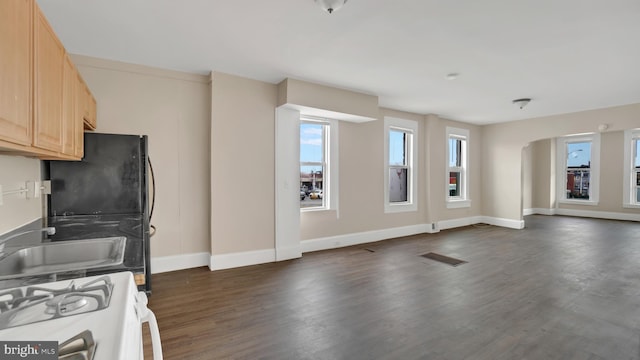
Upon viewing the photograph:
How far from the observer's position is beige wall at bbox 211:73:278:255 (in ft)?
12.6

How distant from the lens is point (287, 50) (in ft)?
10.2

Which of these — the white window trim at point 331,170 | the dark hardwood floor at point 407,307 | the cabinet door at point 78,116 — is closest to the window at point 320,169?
the white window trim at point 331,170

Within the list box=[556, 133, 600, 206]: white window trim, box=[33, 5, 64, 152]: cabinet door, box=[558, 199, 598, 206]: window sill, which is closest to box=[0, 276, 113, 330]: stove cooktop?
box=[33, 5, 64, 152]: cabinet door

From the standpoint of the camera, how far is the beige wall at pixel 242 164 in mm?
3844

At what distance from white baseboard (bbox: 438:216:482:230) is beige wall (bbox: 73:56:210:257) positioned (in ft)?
17.7

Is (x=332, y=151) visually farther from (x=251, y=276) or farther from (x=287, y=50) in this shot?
(x=251, y=276)

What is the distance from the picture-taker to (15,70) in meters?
1.33

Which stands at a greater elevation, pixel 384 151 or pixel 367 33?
pixel 367 33

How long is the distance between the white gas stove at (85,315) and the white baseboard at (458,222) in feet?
21.8

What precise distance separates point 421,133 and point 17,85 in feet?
20.8

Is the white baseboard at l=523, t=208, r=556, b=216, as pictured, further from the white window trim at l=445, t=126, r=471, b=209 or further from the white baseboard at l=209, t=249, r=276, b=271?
the white baseboard at l=209, t=249, r=276, b=271

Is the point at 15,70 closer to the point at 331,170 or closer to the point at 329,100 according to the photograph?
the point at 329,100

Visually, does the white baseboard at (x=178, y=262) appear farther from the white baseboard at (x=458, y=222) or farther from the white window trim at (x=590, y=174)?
the white window trim at (x=590, y=174)

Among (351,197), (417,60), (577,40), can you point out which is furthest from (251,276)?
(577,40)
